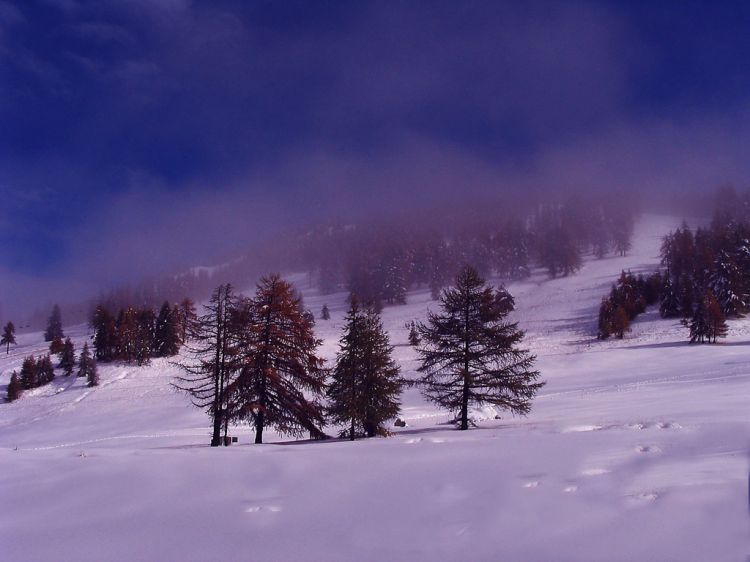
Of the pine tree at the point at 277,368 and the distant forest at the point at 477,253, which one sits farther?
Result: the distant forest at the point at 477,253

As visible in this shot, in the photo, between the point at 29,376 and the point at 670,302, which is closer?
the point at 29,376

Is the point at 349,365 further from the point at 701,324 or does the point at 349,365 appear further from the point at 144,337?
the point at 144,337

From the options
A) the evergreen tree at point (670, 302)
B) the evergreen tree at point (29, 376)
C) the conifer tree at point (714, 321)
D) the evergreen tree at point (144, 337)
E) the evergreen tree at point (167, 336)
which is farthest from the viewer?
the evergreen tree at point (167, 336)

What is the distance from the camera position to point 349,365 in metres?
21.9

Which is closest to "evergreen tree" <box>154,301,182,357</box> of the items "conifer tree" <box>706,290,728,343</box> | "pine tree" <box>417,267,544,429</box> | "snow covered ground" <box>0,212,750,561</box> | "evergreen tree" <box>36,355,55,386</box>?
"evergreen tree" <box>36,355,55,386</box>

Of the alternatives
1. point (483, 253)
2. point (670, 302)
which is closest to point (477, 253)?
point (483, 253)

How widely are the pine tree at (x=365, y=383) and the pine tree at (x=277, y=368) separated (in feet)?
7.15

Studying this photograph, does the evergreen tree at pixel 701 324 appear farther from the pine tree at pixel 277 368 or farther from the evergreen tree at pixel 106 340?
the evergreen tree at pixel 106 340

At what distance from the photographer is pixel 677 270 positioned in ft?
289

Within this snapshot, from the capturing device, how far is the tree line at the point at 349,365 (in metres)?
21.9

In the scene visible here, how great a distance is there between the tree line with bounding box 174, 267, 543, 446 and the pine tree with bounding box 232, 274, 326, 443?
0.05m

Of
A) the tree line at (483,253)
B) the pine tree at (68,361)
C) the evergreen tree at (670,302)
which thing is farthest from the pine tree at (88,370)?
the evergreen tree at (670,302)

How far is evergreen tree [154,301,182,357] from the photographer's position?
237 ft

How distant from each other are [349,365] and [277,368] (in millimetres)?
4003
